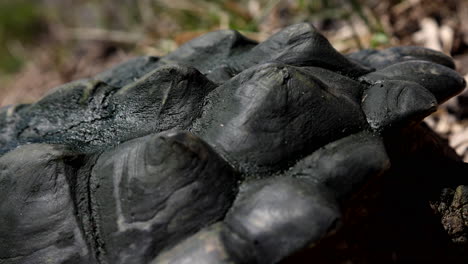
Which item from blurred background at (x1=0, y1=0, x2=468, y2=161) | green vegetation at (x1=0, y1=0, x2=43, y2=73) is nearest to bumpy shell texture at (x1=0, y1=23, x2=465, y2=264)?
blurred background at (x1=0, y1=0, x2=468, y2=161)

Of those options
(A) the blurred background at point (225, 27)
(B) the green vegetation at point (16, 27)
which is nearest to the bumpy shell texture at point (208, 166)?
(A) the blurred background at point (225, 27)

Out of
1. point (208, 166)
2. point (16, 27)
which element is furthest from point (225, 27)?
point (16, 27)

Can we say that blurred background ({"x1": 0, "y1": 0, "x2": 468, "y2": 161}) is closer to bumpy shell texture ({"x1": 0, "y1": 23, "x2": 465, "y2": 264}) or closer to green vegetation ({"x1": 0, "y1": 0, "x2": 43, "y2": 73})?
green vegetation ({"x1": 0, "y1": 0, "x2": 43, "y2": 73})

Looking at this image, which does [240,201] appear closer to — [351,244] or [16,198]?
[351,244]

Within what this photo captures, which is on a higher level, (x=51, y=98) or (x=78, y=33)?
(x=51, y=98)

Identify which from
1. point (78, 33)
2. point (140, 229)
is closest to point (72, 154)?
point (140, 229)

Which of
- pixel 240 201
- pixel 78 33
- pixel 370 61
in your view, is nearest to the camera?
pixel 240 201

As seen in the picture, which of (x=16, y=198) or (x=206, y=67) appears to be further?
(x=206, y=67)
